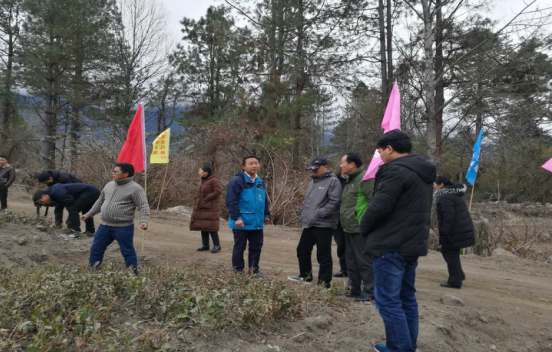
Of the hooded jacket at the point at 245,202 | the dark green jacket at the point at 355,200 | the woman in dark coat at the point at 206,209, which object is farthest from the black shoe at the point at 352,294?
the woman in dark coat at the point at 206,209

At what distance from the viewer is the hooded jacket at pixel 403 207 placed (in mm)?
3002

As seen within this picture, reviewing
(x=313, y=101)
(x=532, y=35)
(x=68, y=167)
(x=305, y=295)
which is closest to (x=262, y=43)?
(x=313, y=101)

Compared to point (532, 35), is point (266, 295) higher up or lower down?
lower down

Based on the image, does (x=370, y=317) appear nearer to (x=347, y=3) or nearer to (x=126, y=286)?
(x=126, y=286)

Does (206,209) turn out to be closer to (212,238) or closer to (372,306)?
(212,238)

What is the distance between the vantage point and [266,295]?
140 inches

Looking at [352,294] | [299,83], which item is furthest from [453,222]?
[299,83]

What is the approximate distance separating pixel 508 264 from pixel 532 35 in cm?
471

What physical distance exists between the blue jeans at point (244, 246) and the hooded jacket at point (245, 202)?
13cm

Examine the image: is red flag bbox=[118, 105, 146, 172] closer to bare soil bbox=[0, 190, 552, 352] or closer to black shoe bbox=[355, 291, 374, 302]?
bare soil bbox=[0, 190, 552, 352]

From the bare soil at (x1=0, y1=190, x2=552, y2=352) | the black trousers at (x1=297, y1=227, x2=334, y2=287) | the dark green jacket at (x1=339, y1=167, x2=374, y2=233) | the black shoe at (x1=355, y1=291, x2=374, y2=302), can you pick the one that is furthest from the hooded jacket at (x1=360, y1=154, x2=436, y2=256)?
the black trousers at (x1=297, y1=227, x2=334, y2=287)

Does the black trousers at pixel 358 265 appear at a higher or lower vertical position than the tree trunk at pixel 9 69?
lower

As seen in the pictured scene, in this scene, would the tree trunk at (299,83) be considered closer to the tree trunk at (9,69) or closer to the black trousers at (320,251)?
the black trousers at (320,251)

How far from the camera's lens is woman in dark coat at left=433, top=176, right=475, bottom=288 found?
5398 millimetres
